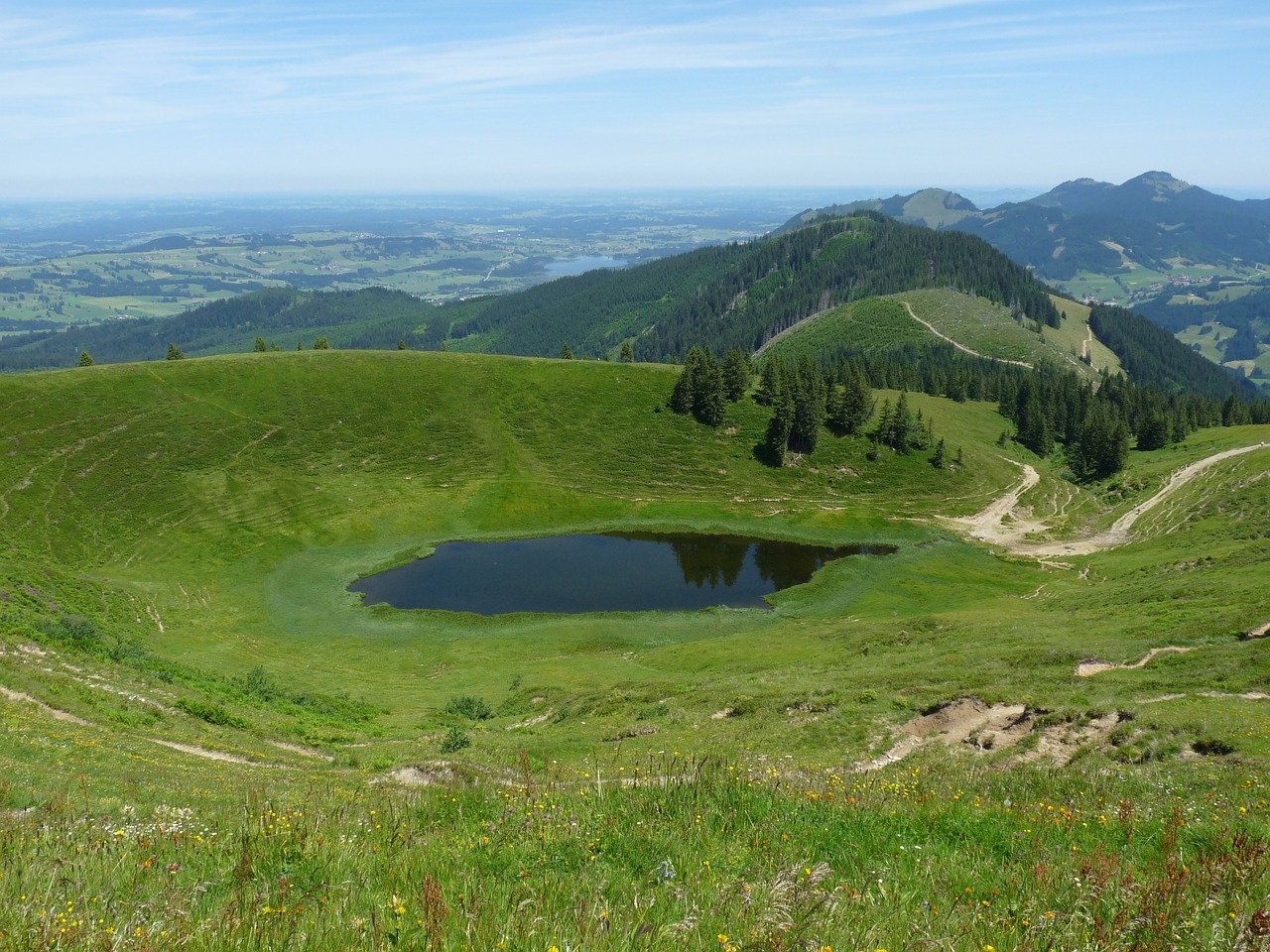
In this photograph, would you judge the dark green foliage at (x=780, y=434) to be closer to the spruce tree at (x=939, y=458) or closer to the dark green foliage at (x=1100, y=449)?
the spruce tree at (x=939, y=458)

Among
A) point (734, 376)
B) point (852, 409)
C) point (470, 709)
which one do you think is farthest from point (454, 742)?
point (852, 409)

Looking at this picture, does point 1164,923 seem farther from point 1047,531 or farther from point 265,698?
point 1047,531

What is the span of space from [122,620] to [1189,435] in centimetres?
16312

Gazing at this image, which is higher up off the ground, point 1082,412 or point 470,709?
point 1082,412

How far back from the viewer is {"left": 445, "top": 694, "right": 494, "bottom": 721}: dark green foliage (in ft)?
123

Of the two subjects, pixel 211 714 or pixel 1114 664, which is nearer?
pixel 211 714

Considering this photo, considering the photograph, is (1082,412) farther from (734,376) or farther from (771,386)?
(734,376)

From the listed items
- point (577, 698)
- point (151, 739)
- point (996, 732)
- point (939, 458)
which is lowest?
point (577, 698)

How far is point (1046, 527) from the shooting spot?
87625 millimetres

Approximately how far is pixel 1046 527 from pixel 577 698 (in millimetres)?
75922

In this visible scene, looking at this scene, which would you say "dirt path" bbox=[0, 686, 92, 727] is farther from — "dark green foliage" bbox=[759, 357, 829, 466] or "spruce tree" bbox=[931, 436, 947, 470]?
"spruce tree" bbox=[931, 436, 947, 470]

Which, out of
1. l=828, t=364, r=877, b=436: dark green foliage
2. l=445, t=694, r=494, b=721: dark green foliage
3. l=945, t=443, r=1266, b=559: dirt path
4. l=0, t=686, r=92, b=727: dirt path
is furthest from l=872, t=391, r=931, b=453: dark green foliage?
l=0, t=686, r=92, b=727: dirt path

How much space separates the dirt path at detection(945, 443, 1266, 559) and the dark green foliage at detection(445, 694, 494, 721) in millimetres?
67518

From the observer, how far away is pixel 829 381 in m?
117
